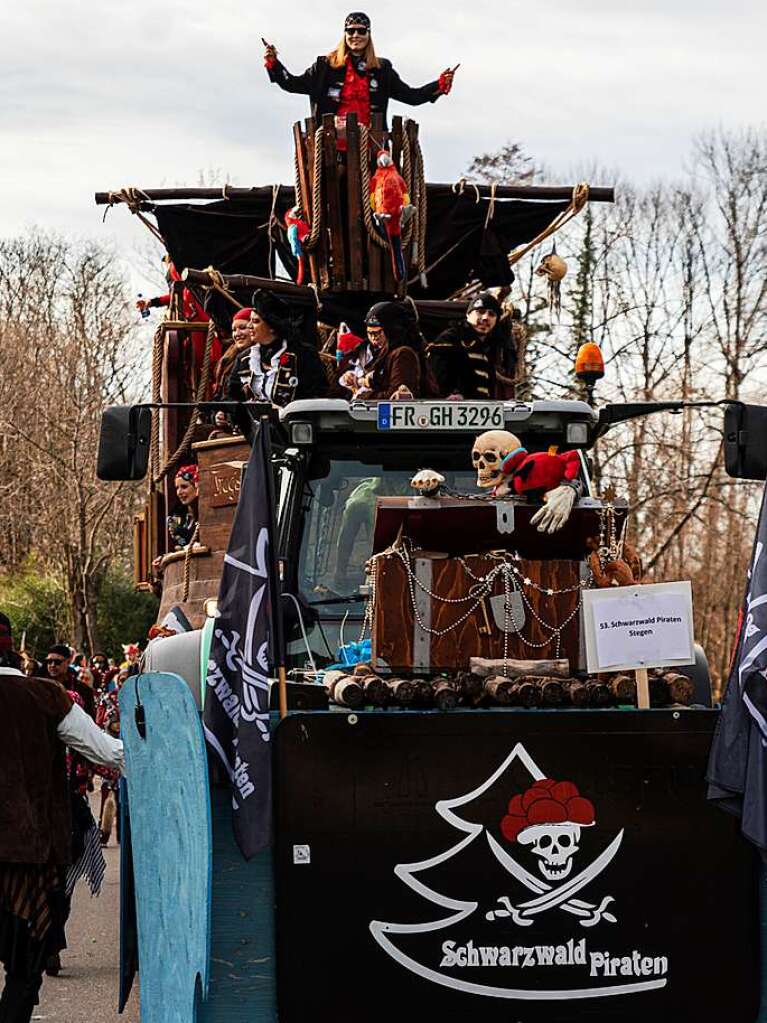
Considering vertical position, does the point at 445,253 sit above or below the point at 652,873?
above

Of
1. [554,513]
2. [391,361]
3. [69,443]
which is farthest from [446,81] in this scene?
[69,443]

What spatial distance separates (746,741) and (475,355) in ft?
17.2

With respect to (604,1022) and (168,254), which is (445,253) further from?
(604,1022)

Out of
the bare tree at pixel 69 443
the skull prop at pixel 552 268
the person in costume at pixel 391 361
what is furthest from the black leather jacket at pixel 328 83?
the bare tree at pixel 69 443

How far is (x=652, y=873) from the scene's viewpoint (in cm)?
589

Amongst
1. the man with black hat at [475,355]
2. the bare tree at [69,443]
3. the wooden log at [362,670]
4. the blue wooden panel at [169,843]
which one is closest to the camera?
the blue wooden panel at [169,843]

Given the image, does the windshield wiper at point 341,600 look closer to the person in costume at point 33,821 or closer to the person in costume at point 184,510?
the person in costume at point 33,821

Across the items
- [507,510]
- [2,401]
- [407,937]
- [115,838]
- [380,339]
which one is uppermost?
[2,401]

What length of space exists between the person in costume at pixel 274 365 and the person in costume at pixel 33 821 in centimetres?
316

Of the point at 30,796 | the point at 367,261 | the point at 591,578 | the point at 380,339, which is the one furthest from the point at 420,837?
the point at 367,261

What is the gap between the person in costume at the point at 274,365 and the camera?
1070 centimetres

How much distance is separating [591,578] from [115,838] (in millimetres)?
12710

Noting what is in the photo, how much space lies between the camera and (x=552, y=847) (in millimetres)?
5855

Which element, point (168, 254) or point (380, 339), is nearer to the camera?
point (380, 339)
